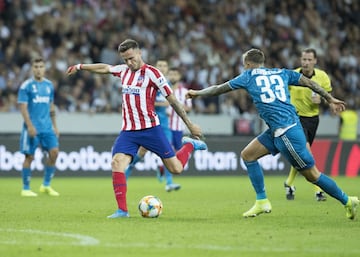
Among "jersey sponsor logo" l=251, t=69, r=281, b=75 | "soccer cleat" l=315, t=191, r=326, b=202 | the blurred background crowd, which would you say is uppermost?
the blurred background crowd

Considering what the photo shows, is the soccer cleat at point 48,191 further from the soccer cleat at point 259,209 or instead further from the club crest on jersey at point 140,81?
the soccer cleat at point 259,209

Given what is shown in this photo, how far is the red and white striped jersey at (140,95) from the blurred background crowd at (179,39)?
32.8 feet

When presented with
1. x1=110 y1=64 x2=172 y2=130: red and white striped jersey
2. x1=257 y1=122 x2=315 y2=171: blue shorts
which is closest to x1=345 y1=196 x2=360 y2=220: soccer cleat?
x1=257 y1=122 x2=315 y2=171: blue shorts

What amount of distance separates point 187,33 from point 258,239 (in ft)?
56.4

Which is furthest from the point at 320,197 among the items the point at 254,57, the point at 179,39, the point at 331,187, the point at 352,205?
the point at 179,39

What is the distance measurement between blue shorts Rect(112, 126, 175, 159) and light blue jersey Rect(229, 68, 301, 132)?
1.18 metres

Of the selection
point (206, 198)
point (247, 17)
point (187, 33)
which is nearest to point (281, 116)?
point (206, 198)

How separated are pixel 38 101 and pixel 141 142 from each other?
470 cm

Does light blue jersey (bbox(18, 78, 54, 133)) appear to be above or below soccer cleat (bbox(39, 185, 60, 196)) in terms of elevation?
above

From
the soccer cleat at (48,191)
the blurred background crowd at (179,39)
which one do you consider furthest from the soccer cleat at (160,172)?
the blurred background crowd at (179,39)

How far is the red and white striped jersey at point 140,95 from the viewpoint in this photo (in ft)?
37.3

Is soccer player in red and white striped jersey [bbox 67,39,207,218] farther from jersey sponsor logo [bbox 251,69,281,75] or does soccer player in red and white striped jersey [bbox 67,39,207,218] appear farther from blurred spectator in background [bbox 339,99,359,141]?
blurred spectator in background [bbox 339,99,359,141]

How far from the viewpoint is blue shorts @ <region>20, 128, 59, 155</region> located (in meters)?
15.7

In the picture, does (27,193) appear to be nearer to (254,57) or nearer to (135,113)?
(135,113)
